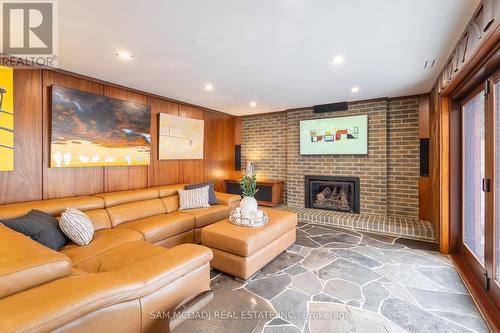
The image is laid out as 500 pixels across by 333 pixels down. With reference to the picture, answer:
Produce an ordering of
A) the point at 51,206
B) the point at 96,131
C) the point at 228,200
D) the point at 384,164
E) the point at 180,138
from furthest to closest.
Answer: the point at 180,138, the point at 384,164, the point at 228,200, the point at 96,131, the point at 51,206

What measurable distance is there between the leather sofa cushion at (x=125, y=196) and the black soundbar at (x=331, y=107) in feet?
11.8

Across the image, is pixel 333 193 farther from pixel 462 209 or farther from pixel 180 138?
pixel 180 138

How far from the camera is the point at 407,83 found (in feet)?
11.8

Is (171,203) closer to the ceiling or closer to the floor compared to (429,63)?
closer to the floor

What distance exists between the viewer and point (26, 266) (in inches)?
44.4

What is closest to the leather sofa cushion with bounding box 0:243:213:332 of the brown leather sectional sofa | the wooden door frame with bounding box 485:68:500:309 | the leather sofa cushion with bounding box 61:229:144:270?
the brown leather sectional sofa

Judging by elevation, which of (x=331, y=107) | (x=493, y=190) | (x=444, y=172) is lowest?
(x=493, y=190)

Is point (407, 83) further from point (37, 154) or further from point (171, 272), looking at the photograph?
point (37, 154)

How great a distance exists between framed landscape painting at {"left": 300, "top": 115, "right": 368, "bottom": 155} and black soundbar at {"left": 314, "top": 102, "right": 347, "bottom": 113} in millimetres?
188

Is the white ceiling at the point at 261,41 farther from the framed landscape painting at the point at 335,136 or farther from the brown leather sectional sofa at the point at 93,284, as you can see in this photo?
the brown leather sectional sofa at the point at 93,284

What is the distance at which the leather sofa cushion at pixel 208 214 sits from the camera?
11.5 feet

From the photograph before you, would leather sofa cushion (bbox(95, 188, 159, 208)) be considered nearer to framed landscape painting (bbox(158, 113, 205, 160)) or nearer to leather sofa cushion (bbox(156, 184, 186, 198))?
leather sofa cushion (bbox(156, 184, 186, 198))

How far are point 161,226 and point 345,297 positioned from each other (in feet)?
7.16

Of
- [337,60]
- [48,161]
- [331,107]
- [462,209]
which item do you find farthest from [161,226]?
[331,107]
